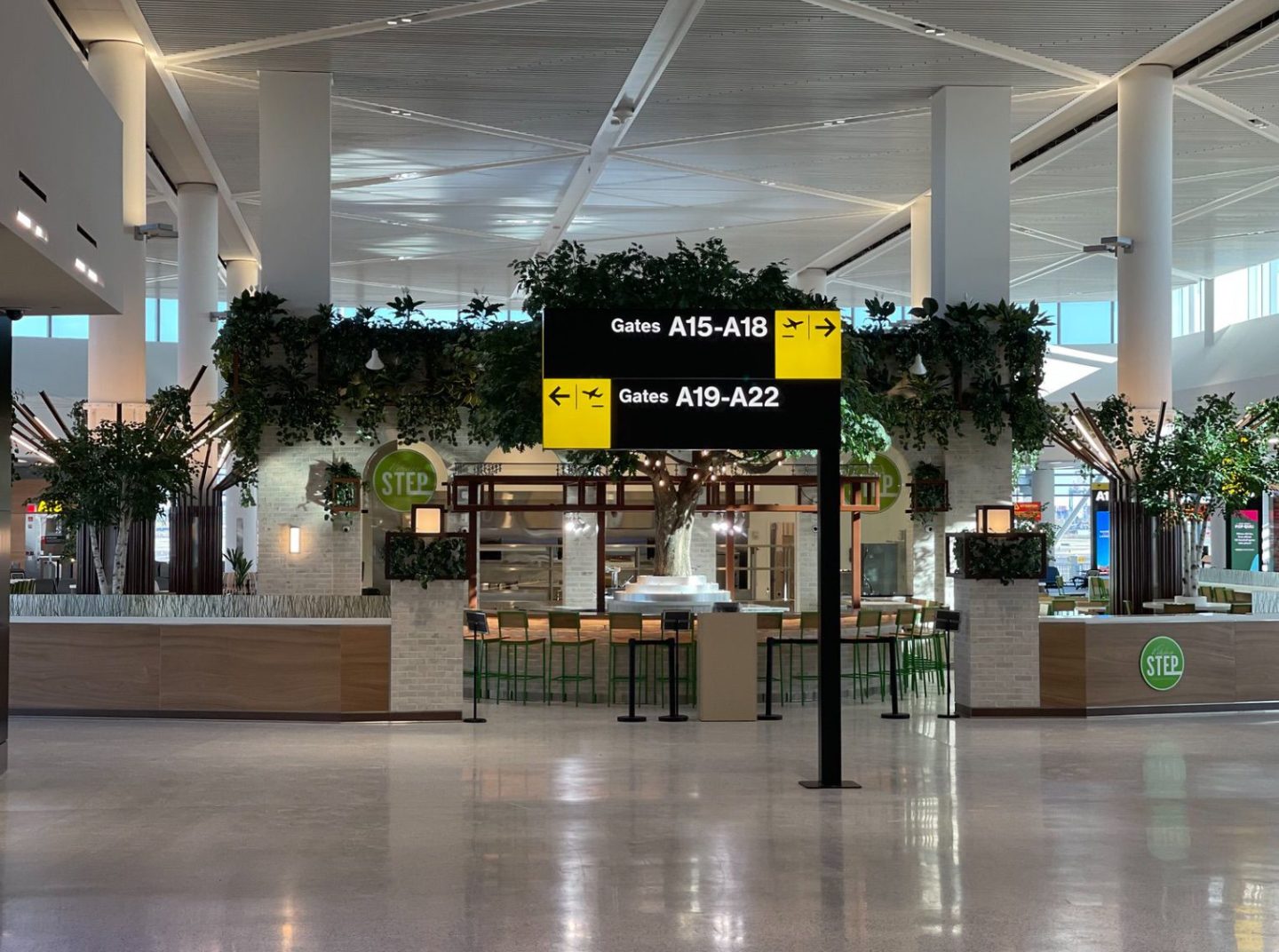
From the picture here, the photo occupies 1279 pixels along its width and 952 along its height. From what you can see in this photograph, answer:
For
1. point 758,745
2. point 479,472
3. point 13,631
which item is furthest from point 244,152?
point 758,745

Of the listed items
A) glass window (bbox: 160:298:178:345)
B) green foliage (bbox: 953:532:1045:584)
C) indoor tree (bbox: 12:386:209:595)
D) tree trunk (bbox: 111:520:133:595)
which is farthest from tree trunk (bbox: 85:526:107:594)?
glass window (bbox: 160:298:178:345)

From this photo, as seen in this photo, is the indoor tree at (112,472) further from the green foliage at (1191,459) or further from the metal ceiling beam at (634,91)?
the green foliage at (1191,459)

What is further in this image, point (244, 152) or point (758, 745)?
point (244, 152)

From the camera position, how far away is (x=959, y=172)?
53.4 feet

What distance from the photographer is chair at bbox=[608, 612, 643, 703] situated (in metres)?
13.6

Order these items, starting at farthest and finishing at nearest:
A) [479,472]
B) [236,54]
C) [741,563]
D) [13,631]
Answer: [741,563]
[479,472]
[236,54]
[13,631]

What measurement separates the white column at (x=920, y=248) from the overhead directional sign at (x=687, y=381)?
44.9 feet

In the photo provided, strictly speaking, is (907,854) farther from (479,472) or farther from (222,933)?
(479,472)

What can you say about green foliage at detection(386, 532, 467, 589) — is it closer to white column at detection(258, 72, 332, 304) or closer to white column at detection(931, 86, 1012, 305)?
white column at detection(258, 72, 332, 304)

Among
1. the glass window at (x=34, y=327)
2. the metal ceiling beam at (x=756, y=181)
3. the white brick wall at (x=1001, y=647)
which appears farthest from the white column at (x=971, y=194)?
the glass window at (x=34, y=327)

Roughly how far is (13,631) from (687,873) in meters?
7.90

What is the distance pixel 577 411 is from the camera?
8.84m

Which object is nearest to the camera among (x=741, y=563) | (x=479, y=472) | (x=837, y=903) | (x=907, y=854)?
(x=837, y=903)

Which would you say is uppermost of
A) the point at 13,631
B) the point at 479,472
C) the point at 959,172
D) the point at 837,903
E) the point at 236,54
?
the point at 236,54
